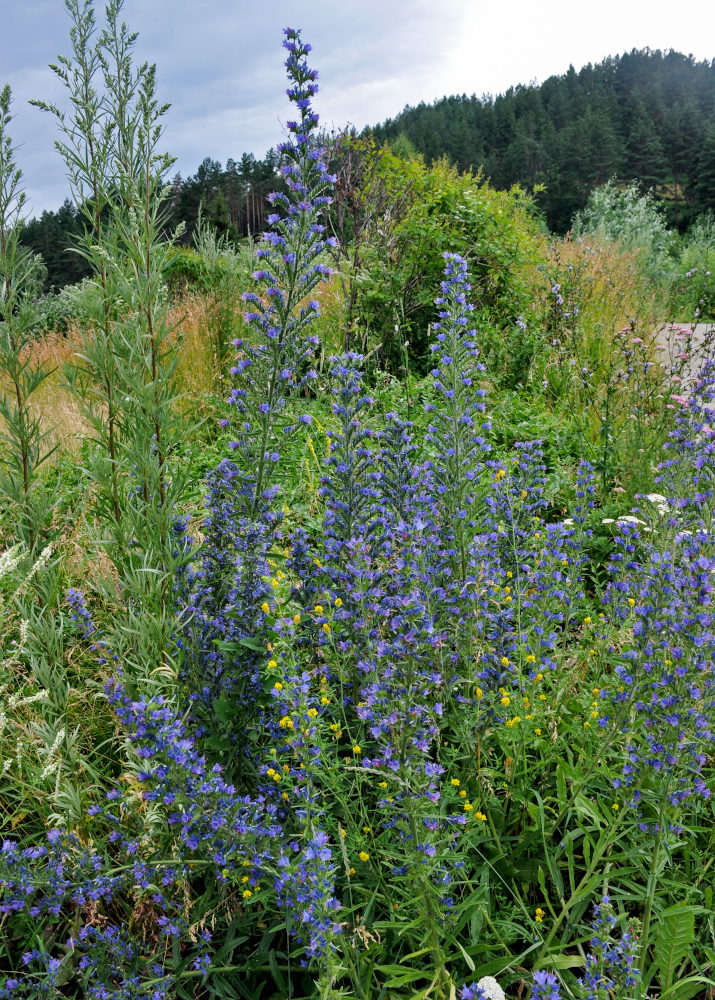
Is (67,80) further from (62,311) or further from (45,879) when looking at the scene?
(62,311)

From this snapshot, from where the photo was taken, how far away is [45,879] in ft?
6.42

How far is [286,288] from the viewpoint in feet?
7.74

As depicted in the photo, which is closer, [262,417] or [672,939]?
[672,939]

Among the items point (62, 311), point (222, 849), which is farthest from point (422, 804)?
point (62, 311)

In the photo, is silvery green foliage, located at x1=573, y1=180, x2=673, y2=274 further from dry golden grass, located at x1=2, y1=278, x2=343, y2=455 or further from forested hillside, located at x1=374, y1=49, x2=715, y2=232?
forested hillside, located at x1=374, y1=49, x2=715, y2=232

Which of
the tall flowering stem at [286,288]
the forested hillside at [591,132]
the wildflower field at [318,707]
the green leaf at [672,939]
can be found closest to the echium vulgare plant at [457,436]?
the wildflower field at [318,707]

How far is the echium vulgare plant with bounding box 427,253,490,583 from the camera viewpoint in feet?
8.43

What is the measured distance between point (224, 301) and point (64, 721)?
6.11m

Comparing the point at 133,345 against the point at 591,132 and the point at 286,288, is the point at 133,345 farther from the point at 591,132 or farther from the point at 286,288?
the point at 591,132

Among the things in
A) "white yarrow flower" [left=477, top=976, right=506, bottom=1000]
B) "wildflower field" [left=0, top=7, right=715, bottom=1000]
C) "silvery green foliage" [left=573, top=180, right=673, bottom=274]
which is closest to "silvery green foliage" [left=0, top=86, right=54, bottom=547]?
"wildflower field" [left=0, top=7, right=715, bottom=1000]

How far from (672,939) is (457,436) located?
1.77 metres

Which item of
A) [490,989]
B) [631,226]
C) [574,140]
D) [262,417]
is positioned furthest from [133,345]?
[574,140]

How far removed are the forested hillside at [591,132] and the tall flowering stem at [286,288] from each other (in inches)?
1832

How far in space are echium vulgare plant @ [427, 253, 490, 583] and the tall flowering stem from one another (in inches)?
22.6
